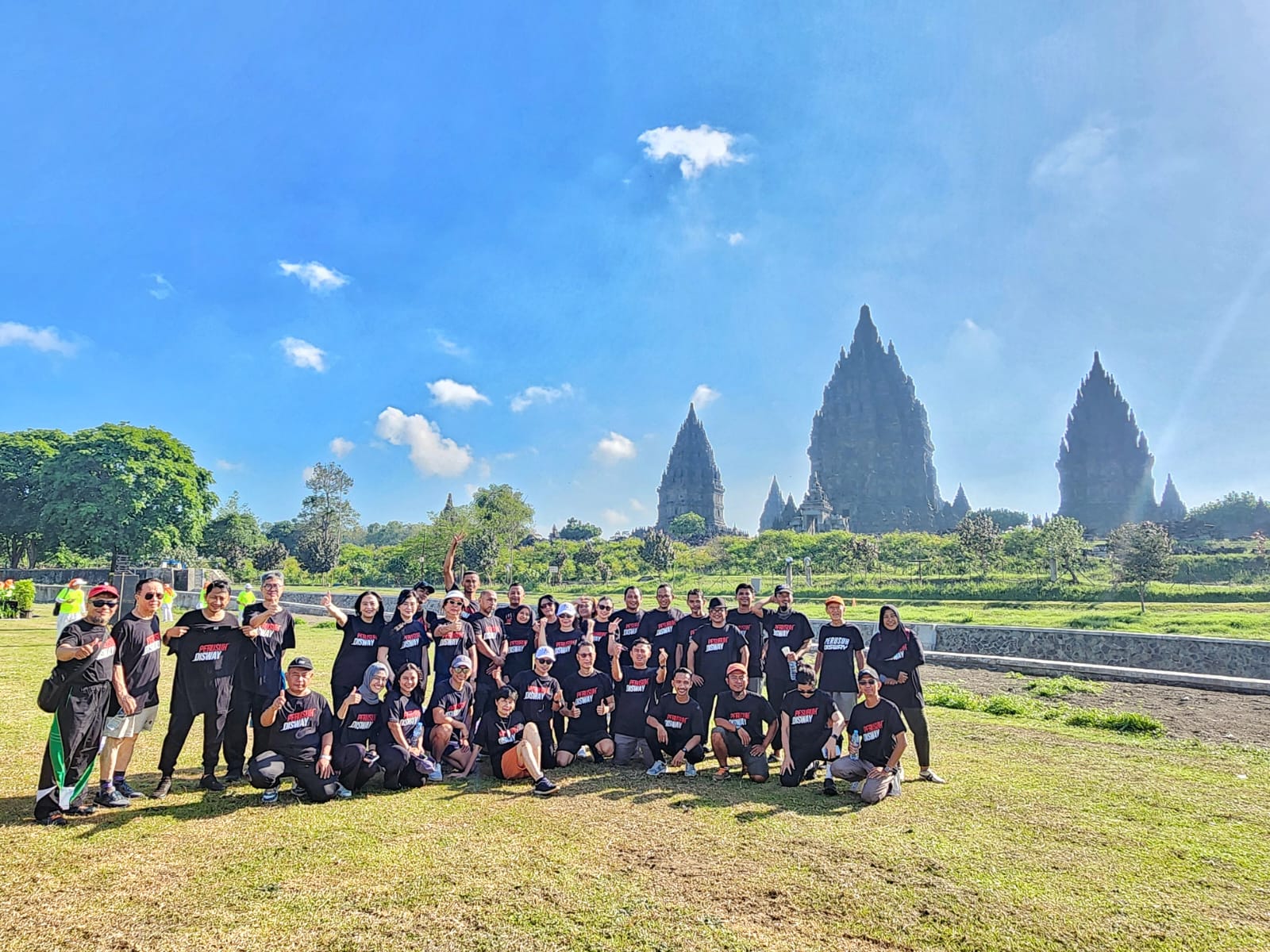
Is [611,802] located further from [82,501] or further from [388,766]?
[82,501]

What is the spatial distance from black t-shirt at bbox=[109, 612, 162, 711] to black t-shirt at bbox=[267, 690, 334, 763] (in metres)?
0.99

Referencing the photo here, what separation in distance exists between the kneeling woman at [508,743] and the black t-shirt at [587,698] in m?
0.60

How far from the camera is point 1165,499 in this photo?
113 m

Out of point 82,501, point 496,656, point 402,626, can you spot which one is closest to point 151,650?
point 402,626

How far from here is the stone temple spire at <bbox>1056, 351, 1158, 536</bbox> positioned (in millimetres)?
109562

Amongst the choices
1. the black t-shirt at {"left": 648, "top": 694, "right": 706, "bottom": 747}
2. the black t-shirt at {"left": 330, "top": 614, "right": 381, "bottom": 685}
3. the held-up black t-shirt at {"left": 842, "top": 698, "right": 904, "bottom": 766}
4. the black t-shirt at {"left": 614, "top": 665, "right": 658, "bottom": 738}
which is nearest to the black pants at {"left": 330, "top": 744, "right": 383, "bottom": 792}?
the black t-shirt at {"left": 330, "top": 614, "right": 381, "bottom": 685}

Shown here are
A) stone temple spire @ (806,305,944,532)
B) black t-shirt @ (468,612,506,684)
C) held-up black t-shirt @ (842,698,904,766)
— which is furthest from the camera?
stone temple spire @ (806,305,944,532)

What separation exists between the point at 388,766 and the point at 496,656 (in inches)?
62.7

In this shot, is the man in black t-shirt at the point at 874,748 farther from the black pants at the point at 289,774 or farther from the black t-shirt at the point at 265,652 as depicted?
the black t-shirt at the point at 265,652

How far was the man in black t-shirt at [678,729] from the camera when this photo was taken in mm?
6898

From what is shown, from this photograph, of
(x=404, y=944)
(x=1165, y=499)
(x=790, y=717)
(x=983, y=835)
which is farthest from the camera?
(x=1165, y=499)

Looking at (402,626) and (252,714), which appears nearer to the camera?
(252,714)

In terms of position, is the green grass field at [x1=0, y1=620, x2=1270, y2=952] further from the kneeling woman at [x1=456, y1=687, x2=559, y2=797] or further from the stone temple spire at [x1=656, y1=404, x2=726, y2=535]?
the stone temple spire at [x1=656, y1=404, x2=726, y2=535]

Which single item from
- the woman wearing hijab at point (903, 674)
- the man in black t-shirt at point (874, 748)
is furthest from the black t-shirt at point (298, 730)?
the woman wearing hijab at point (903, 674)
